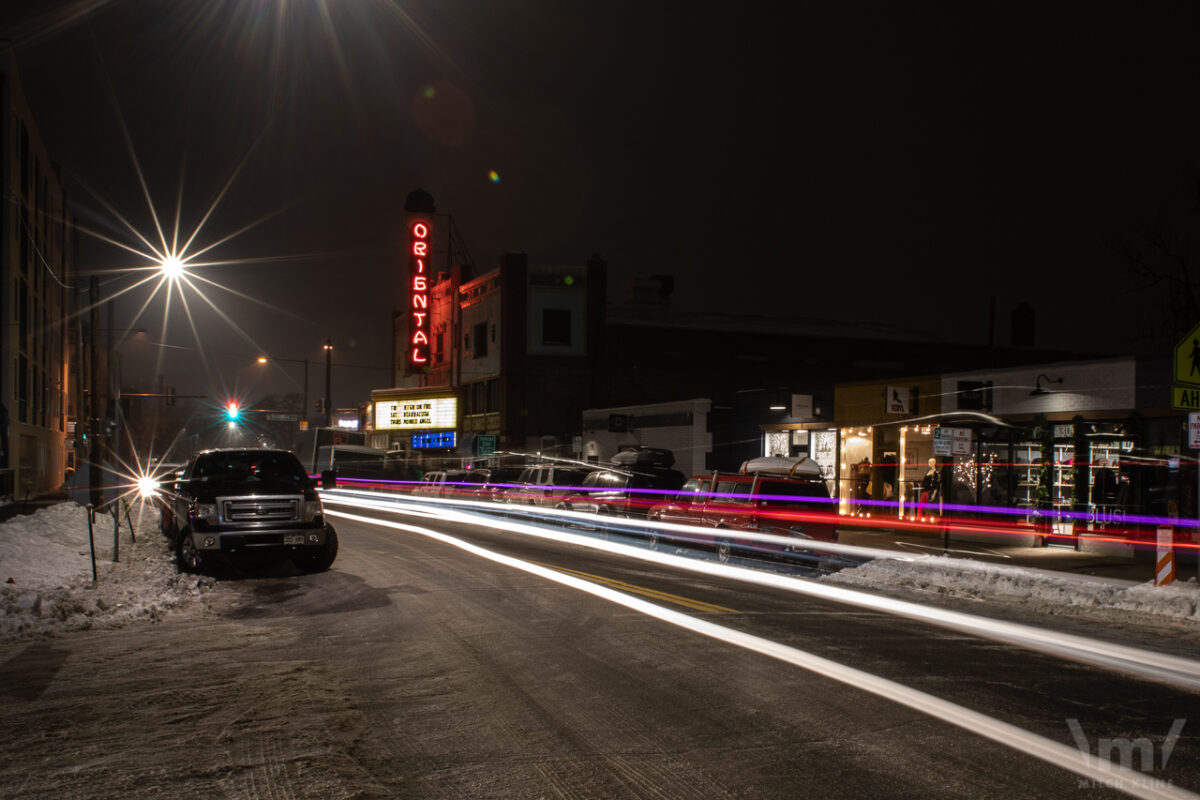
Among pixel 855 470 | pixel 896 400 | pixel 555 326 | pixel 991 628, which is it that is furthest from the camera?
pixel 555 326

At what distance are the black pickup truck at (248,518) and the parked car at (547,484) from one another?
39.6 feet

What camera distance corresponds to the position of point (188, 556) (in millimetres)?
13836

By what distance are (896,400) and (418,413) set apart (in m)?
36.7

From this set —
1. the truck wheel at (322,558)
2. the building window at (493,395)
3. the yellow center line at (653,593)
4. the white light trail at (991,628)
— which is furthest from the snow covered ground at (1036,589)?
the building window at (493,395)

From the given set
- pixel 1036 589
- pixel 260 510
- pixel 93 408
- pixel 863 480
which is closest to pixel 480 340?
pixel 863 480

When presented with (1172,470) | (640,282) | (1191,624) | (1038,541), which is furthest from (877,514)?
(640,282)

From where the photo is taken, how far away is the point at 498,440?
165 feet

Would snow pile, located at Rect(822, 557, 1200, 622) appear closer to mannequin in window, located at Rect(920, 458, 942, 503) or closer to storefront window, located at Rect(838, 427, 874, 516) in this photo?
mannequin in window, located at Rect(920, 458, 942, 503)

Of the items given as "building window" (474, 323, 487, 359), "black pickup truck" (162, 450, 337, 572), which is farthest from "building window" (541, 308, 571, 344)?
"black pickup truck" (162, 450, 337, 572)

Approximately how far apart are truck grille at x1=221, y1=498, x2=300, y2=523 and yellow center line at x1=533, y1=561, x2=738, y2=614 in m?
4.18

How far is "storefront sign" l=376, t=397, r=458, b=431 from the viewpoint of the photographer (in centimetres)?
5575

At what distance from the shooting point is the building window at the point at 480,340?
52.9 meters

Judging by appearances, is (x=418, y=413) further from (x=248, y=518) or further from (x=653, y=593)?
(x=653, y=593)

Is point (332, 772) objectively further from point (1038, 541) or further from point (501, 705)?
point (1038, 541)
